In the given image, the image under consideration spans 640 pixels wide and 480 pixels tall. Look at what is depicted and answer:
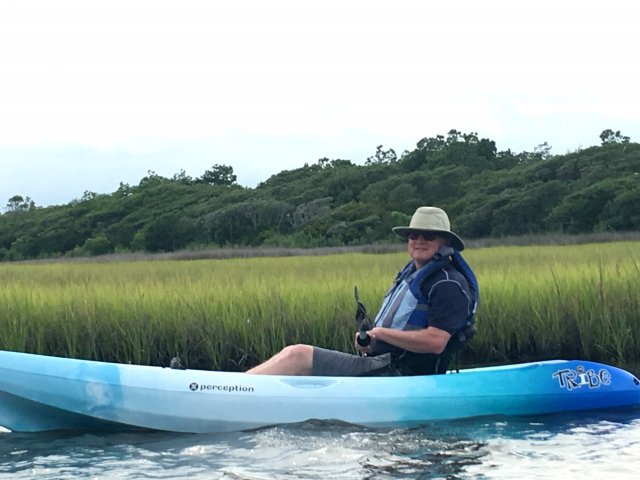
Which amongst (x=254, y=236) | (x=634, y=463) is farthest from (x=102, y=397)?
(x=254, y=236)

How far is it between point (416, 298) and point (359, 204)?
31.7 metres

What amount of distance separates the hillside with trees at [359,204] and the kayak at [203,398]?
2306 centimetres

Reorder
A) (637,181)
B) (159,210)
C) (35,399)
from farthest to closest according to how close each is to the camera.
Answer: (159,210) < (637,181) < (35,399)

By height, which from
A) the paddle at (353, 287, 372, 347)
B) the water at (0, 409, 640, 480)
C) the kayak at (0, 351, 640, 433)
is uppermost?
the paddle at (353, 287, 372, 347)

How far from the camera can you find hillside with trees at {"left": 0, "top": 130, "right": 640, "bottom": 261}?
99.1ft

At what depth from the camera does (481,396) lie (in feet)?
17.5

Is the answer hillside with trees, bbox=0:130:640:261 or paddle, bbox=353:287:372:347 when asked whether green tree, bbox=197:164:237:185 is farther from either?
Answer: paddle, bbox=353:287:372:347

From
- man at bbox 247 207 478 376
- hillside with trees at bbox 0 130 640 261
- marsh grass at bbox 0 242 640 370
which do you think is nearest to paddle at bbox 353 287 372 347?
man at bbox 247 207 478 376

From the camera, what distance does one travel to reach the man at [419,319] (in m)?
5.02

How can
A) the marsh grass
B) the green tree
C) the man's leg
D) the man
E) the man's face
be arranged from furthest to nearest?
the green tree
the marsh grass
the man's leg
the man's face
the man

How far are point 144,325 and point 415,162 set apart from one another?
124 ft

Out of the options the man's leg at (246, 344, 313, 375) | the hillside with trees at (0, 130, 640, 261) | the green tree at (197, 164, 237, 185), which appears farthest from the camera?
the green tree at (197, 164, 237, 185)

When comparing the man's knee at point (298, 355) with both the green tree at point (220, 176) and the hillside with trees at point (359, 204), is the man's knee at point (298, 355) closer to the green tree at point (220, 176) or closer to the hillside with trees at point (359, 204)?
the hillside with trees at point (359, 204)

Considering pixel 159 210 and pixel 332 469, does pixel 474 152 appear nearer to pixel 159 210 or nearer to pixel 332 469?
pixel 159 210
